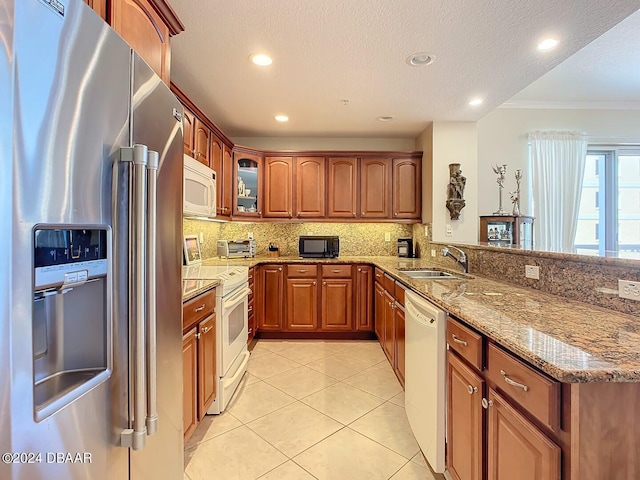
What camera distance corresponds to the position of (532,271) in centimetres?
187

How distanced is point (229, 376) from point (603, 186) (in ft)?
18.2

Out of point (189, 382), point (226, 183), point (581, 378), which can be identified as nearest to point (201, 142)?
point (226, 183)

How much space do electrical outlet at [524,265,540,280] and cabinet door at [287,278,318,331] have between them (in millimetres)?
2286

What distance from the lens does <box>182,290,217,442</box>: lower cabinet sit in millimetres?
1674

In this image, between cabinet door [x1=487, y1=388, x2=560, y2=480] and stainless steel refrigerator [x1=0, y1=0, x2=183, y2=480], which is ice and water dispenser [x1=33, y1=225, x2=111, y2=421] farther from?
cabinet door [x1=487, y1=388, x2=560, y2=480]

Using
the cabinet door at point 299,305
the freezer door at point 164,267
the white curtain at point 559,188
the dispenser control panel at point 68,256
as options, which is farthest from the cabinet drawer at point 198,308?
the white curtain at point 559,188

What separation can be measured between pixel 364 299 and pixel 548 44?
2.78m

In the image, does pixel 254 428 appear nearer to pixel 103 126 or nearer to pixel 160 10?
pixel 103 126

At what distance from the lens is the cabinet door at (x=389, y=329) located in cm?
275

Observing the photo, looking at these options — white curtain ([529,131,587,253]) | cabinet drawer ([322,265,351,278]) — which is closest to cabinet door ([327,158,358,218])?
cabinet drawer ([322,265,351,278])

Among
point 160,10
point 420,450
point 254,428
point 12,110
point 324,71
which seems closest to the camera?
point 12,110

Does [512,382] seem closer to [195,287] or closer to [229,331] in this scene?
[195,287]

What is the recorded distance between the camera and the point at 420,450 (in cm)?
183

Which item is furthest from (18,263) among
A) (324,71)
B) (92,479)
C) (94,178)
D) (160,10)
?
(324,71)
